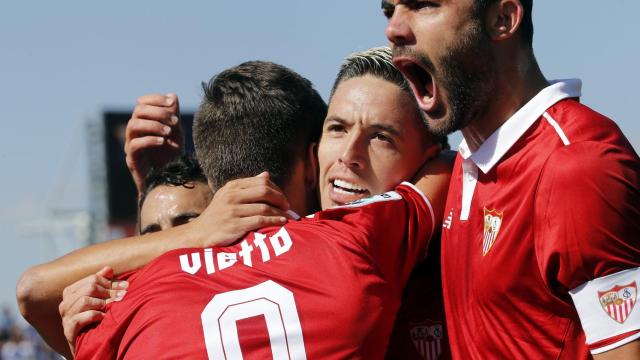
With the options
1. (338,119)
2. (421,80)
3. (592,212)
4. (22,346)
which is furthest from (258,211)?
(22,346)

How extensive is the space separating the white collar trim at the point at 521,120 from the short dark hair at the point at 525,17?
0.58 feet

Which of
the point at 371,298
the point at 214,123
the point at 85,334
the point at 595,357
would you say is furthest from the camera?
the point at 214,123

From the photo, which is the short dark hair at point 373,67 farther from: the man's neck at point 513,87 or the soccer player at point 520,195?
the man's neck at point 513,87

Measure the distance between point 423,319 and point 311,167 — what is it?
735 millimetres

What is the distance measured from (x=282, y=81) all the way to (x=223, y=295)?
1025 mm

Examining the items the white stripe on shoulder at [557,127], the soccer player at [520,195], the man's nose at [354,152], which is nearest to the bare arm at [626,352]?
the soccer player at [520,195]

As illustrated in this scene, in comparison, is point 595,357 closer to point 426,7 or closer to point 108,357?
point 426,7

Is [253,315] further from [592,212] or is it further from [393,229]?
[592,212]

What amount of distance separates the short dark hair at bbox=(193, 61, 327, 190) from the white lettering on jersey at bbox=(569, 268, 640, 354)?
128 cm

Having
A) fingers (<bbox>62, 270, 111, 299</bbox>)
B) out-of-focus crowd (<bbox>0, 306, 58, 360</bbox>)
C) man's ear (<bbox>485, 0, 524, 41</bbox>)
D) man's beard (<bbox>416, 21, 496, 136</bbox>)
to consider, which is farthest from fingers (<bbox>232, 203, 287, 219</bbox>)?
out-of-focus crowd (<bbox>0, 306, 58, 360</bbox>)

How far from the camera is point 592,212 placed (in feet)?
11.3

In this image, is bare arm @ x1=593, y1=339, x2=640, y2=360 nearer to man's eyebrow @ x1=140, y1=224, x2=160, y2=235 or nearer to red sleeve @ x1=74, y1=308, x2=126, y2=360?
red sleeve @ x1=74, y1=308, x2=126, y2=360

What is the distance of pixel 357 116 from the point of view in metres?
4.53

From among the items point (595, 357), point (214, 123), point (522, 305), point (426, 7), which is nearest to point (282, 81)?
point (214, 123)
